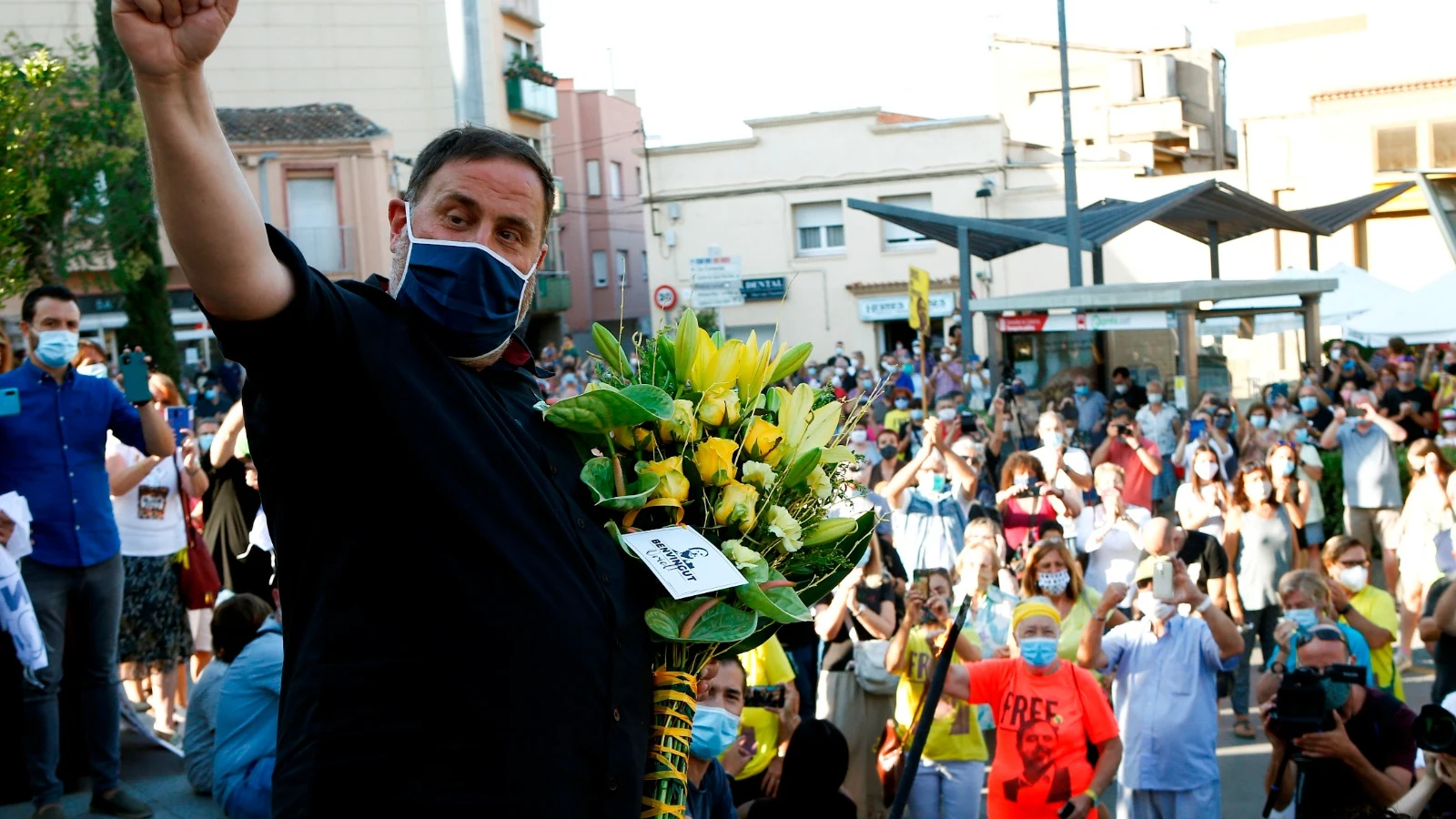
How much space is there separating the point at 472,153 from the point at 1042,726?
4.88m

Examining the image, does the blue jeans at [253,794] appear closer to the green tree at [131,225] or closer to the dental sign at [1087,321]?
the dental sign at [1087,321]

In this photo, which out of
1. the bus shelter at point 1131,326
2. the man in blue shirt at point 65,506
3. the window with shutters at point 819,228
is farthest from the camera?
the window with shutters at point 819,228

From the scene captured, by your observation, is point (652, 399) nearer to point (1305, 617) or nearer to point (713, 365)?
point (713, 365)

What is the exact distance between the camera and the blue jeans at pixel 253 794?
455cm

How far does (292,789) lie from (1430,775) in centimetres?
415

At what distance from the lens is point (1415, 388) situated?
16.5 meters

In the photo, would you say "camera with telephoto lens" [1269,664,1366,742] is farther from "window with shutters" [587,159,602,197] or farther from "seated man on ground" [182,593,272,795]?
"window with shutters" [587,159,602,197]

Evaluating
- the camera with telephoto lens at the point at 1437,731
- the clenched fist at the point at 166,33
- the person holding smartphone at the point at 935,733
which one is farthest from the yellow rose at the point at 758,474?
the person holding smartphone at the point at 935,733

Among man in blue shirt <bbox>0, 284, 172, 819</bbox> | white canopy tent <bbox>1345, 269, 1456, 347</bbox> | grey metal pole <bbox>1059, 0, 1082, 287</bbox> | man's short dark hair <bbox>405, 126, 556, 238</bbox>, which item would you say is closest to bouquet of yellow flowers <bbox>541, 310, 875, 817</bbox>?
man's short dark hair <bbox>405, 126, 556, 238</bbox>

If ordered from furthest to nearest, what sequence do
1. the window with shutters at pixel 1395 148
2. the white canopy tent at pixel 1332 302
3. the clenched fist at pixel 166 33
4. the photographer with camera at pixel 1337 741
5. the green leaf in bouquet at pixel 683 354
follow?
the window with shutters at pixel 1395 148 < the white canopy tent at pixel 1332 302 < the photographer with camera at pixel 1337 741 < the green leaf in bouquet at pixel 683 354 < the clenched fist at pixel 166 33

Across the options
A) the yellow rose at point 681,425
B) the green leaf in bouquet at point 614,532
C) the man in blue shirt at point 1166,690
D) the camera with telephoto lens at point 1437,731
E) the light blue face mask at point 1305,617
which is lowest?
the man in blue shirt at point 1166,690

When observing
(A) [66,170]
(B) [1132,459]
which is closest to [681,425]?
(B) [1132,459]

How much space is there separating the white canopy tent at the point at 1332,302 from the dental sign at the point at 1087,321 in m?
0.64

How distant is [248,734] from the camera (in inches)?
186
